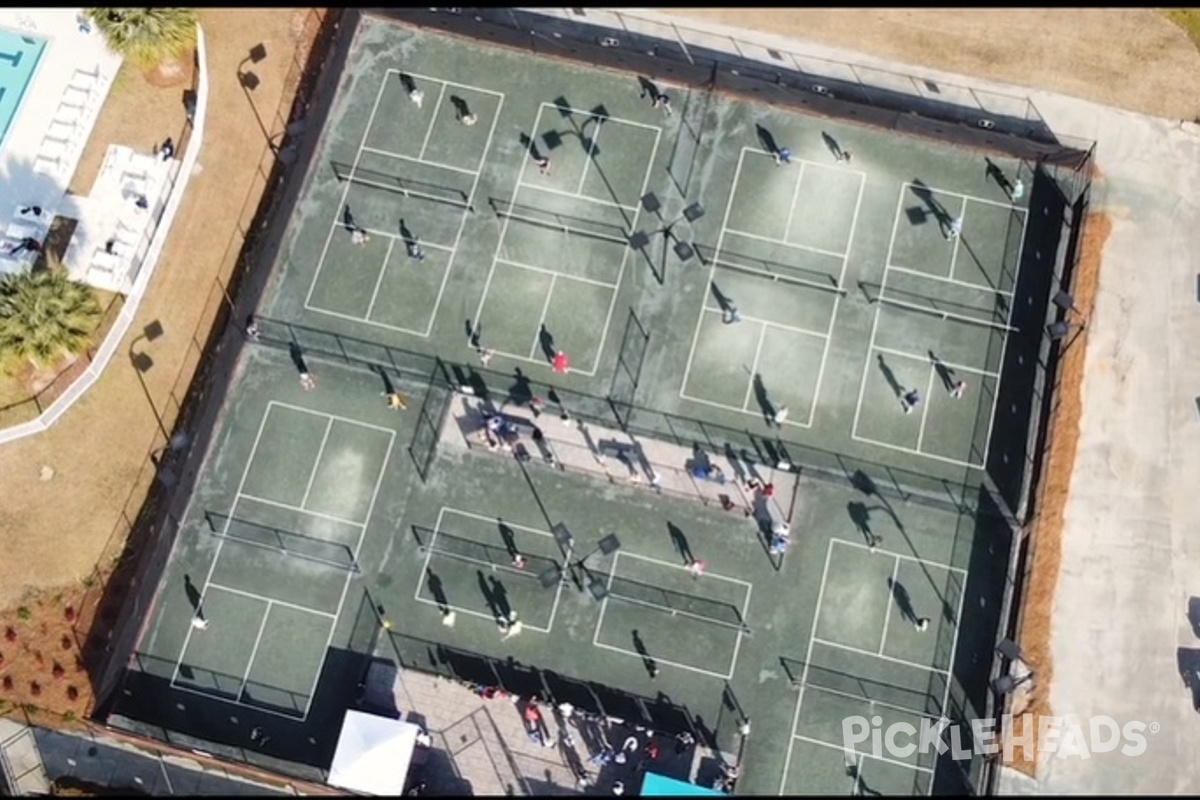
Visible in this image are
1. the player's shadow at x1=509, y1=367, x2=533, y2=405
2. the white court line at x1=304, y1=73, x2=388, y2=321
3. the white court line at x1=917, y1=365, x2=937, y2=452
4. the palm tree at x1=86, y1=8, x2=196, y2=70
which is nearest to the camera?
the white court line at x1=917, y1=365, x2=937, y2=452

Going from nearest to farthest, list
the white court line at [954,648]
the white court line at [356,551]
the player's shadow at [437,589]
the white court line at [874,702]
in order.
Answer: the white court line at [874,702]
the white court line at [954,648]
the white court line at [356,551]
the player's shadow at [437,589]

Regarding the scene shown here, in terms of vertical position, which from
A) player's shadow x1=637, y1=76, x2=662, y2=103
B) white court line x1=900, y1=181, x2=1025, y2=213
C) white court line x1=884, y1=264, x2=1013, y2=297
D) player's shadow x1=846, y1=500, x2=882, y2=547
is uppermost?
player's shadow x1=637, y1=76, x2=662, y2=103

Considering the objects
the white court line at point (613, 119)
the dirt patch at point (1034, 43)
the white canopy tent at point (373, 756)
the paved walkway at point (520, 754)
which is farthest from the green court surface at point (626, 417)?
the dirt patch at point (1034, 43)

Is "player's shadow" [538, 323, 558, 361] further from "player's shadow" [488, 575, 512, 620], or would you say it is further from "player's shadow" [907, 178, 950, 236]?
"player's shadow" [907, 178, 950, 236]

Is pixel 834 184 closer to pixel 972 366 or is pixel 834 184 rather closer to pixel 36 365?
pixel 972 366

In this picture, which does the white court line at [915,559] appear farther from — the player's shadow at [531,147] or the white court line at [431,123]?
the white court line at [431,123]

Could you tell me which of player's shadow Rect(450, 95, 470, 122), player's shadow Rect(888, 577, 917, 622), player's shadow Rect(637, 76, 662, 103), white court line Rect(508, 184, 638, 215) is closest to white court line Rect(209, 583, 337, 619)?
white court line Rect(508, 184, 638, 215)

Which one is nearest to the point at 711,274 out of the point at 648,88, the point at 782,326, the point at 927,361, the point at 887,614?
the point at 782,326
